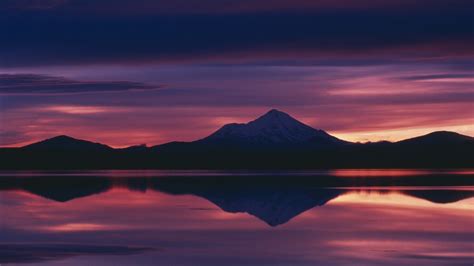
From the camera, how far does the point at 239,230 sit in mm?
25016

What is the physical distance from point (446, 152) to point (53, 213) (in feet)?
554

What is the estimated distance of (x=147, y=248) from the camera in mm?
21250

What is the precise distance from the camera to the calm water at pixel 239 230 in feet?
64.7

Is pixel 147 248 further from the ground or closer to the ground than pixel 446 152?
closer to the ground

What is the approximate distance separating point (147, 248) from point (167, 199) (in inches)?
672

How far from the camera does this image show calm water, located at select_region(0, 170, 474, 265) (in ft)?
64.7

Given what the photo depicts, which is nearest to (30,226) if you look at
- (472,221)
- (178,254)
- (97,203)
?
(178,254)

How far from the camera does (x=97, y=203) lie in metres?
36.2

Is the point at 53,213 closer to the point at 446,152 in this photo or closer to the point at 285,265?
the point at 285,265

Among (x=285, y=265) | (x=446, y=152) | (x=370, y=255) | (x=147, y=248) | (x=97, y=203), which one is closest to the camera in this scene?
(x=285, y=265)

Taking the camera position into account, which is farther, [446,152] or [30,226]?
[446,152]

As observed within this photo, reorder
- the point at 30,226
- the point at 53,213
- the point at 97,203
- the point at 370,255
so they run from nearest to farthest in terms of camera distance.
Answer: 1. the point at 370,255
2. the point at 30,226
3. the point at 53,213
4. the point at 97,203

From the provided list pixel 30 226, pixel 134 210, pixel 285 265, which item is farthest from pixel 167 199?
pixel 285 265

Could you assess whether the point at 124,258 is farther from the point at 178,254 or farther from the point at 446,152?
the point at 446,152
